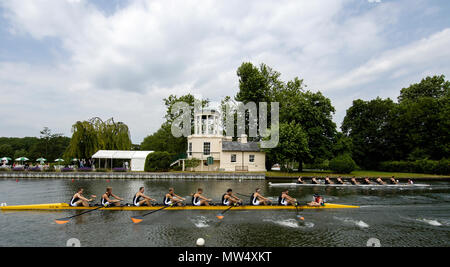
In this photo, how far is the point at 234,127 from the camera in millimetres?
57000

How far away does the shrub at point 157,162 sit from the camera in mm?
42125

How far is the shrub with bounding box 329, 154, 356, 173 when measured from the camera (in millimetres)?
41125

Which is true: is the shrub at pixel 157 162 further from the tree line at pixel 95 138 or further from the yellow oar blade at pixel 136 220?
the yellow oar blade at pixel 136 220

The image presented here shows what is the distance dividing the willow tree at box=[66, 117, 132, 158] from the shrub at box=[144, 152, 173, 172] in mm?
8886

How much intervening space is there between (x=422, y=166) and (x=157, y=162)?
150ft

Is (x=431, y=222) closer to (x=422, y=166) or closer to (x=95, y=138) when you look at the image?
(x=422, y=166)

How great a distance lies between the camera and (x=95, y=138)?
148ft

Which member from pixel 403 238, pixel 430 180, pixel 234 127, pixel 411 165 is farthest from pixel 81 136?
pixel 411 165

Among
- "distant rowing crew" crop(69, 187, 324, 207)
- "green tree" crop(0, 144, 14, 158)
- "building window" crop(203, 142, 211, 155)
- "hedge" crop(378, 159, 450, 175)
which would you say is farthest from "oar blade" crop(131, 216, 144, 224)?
"green tree" crop(0, 144, 14, 158)

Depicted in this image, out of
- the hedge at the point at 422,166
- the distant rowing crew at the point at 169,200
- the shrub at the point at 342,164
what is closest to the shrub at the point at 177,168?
the shrub at the point at 342,164

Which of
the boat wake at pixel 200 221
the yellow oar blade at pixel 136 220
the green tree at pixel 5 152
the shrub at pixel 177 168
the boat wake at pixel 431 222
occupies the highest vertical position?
the green tree at pixel 5 152

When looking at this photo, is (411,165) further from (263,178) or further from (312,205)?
(312,205)

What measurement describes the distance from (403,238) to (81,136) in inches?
1819

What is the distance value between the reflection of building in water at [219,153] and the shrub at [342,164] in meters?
11.5
